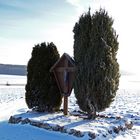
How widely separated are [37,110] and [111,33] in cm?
454

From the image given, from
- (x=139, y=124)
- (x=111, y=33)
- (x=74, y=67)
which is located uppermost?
(x=111, y=33)

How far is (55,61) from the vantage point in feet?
43.4

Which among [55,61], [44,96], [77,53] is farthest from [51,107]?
[77,53]

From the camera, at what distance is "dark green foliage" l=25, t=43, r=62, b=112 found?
1266 cm

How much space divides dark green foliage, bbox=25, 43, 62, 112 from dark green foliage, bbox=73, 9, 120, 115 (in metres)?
1.62

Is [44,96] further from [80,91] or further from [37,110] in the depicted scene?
[80,91]

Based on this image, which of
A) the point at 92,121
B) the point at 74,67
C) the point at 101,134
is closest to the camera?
the point at 101,134

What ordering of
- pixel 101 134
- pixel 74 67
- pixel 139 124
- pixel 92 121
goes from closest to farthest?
pixel 101 134, pixel 92 121, pixel 74 67, pixel 139 124

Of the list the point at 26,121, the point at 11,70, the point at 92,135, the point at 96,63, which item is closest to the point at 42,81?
the point at 26,121

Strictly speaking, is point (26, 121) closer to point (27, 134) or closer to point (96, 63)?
point (27, 134)

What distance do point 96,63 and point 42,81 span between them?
110 inches

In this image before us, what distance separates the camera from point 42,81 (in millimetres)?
12695

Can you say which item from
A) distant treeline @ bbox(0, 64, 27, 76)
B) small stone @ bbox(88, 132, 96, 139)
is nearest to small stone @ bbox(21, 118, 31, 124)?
small stone @ bbox(88, 132, 96, 139)

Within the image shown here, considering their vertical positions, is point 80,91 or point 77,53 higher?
point 77,53
